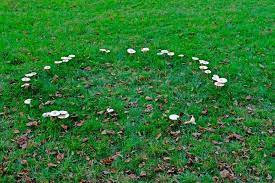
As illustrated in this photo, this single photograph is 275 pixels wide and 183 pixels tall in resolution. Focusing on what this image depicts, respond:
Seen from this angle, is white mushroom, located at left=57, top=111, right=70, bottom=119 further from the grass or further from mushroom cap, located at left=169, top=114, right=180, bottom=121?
A: mushroom cap, located at left=169, top=114, right=180, bottom=121

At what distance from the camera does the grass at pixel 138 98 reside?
5.37 m

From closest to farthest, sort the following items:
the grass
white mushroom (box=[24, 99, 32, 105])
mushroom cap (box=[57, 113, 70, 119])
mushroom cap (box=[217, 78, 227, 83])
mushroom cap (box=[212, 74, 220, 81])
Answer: the grass, mushroom cap (box=[57, 113, 70, 119]), white mushroom (box=[24, 99, 32, 105]), mushroom cap (box=[217, 78, 227, 83]), mushroom cap (box=[212, 74, 220, 81])

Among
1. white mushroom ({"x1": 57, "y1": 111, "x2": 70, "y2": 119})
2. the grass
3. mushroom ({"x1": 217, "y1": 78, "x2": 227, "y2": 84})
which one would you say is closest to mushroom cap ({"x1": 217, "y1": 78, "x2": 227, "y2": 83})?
mushroom ({"x1": 217, "y1": 78, "x2": 227, "y2": 84})

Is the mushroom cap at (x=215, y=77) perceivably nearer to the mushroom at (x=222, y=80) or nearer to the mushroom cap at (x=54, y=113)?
the mushroom at (x=222, y=80)

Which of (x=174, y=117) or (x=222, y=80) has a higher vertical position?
(x=222, y=80)

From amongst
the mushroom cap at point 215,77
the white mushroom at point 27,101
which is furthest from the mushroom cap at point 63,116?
the mushroom cap at point 215,77

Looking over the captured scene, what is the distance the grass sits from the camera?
17.6ft

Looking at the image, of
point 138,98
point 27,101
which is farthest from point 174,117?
point 27,101

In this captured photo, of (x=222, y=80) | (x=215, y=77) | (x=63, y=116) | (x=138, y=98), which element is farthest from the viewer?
(x=215, y=77)

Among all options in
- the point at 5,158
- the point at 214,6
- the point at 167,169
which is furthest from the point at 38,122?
the point at 214,6

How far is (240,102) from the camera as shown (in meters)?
6.89

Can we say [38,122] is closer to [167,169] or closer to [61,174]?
[61,174]

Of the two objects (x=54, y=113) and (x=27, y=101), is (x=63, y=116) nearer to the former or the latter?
(x=54, y=113)

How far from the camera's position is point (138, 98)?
704 cm
